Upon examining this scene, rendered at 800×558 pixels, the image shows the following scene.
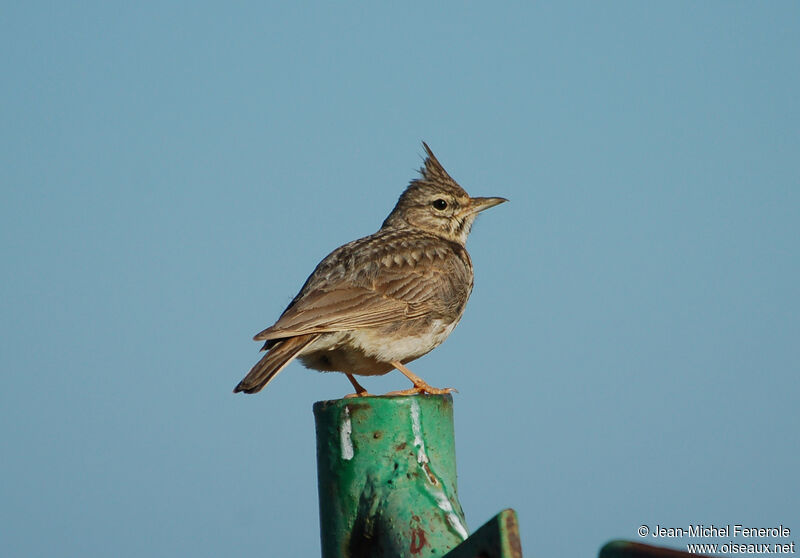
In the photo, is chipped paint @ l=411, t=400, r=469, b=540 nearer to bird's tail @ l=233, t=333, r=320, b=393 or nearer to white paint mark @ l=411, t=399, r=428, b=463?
white paint mark @ l=411, t=399, r=428, b=463

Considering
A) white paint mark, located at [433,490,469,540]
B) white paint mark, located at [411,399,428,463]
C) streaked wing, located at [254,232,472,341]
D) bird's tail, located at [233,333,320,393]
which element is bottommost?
white paint mark, located at [433,490,469,540]

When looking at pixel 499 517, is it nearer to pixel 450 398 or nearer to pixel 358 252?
pixel 450 398

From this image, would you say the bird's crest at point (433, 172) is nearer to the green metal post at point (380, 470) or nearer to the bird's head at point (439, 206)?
the bird's head at point (439, 206)

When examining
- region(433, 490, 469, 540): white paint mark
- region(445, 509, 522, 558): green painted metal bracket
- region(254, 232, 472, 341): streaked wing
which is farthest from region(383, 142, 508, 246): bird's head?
region(445, 509, 522, 558): green painted metal bracket

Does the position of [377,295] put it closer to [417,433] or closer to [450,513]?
[417,433]

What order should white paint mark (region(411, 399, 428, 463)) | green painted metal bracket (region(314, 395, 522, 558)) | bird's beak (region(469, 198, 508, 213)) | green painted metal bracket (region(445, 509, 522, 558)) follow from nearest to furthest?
green painted metal bracket (region(445, 509, 522, 558)), green painted metal bracket (region(314, 395, 522, 558)), white paint mark (region(411, 399, 428, 463)), bird's beak (region(469, 198, 508, 213))

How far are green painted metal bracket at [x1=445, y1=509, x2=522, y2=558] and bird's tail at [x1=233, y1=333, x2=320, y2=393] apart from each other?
377 cm

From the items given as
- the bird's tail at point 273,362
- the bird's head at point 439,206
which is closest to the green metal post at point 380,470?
the bird's tail at point 273,362

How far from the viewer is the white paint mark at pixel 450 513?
160 inches

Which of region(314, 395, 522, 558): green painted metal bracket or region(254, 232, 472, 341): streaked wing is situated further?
region(254, 232, 472, 341): streaked wing

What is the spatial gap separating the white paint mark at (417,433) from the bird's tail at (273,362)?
86.7 inches

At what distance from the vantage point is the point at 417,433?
14.3 feet

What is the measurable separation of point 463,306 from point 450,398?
437cm

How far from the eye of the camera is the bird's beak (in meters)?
10.4
